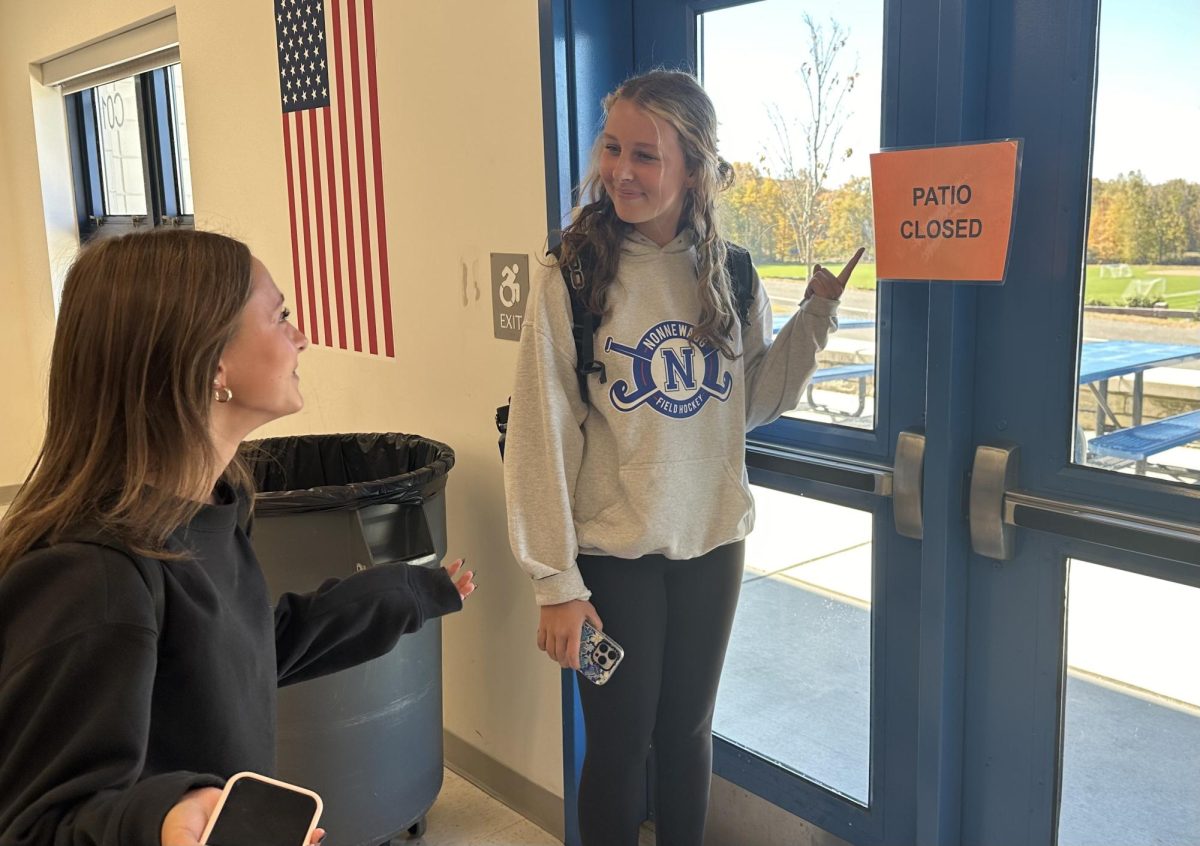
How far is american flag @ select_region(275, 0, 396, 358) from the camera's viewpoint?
292 cm

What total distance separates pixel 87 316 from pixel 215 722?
467 millimetres

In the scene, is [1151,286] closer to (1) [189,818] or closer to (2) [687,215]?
(2) [687,215]

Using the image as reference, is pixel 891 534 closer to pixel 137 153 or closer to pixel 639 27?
pixel 639 27

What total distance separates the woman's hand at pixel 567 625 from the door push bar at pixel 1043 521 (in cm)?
68

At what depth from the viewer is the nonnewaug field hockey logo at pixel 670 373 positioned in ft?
5.90

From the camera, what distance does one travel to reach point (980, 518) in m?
1.77

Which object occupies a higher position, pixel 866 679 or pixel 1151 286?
pixel 1151 286

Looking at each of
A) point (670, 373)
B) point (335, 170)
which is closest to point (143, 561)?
point (670, 373)

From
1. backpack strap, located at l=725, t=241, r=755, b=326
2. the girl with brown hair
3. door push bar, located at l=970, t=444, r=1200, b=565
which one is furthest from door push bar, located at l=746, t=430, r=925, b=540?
the girl with brown hair

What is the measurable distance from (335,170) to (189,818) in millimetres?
2461

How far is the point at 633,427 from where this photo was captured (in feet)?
5.90

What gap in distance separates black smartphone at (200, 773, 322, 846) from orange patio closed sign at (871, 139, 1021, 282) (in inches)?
50.3

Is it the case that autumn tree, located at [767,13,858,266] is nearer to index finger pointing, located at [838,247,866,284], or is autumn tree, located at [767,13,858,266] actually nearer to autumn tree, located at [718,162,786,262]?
autumn tree, located at [718,162,786,262]

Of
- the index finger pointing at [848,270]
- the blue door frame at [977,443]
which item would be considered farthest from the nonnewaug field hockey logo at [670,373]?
the blue door frame at [977,443]
